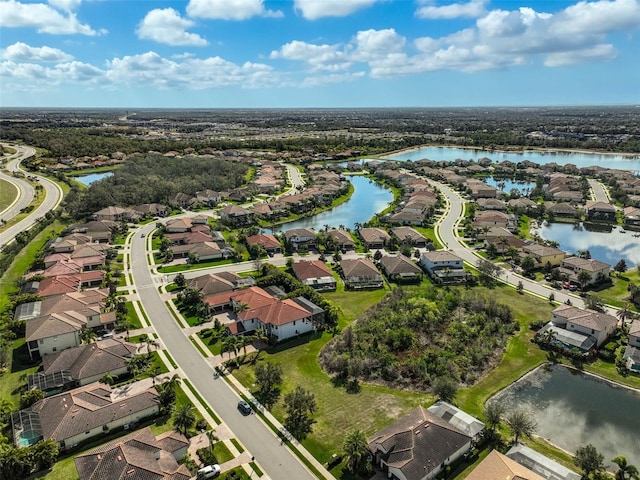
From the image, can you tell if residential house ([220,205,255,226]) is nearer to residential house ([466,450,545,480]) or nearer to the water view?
residential house ([466,450,545,480])

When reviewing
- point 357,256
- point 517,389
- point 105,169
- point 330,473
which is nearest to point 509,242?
point 357,256

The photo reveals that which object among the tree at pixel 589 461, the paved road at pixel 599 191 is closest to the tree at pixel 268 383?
the tree at pixel 589 461

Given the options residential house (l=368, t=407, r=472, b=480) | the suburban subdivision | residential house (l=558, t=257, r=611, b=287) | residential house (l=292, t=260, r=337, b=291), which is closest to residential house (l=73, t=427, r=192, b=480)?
the suburban subdivision

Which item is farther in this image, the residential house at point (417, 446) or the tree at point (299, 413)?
the tree at point (299, 413)

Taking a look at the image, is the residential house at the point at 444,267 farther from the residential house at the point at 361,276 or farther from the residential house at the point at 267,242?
the residential house at the point at 267,242

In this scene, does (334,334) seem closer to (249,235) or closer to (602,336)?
(602,336)

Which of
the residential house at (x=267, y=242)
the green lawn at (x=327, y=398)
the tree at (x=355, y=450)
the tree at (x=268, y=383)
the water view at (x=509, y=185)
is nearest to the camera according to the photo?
the tree at (x=355, y=450)

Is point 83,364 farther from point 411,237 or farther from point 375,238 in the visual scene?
point 411,237
